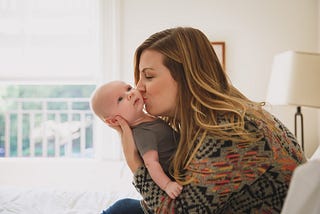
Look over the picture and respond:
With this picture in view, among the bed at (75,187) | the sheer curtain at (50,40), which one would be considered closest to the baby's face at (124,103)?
the bed at (75,187)

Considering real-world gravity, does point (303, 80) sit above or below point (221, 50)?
below

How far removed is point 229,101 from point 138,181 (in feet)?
1.08

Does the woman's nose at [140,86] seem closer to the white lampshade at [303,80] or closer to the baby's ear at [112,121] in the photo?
the baby's ear at [112,121]

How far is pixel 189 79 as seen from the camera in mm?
1122

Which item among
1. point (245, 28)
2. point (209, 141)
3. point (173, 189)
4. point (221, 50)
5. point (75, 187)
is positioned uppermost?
point (245, 28)

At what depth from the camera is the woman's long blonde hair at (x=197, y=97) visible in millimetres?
1035

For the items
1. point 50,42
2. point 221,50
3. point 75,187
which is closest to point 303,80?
point 221,50

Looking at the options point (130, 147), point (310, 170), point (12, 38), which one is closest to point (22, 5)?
point (12, 38)

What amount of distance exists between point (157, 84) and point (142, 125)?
17 cm

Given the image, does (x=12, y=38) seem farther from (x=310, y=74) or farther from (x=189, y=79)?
→ (x=189, y=79)

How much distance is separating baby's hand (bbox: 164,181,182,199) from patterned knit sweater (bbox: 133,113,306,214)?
12mm

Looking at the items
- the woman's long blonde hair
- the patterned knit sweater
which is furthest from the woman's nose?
the patterned knit sweater

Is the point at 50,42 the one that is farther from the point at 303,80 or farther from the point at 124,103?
the point at 124,103

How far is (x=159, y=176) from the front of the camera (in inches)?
43.3
